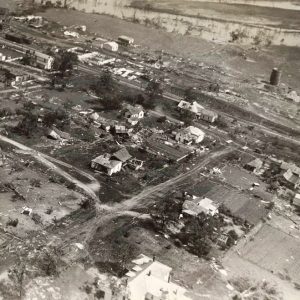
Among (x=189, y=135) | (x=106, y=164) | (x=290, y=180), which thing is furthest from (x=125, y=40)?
(x=290, y=180)

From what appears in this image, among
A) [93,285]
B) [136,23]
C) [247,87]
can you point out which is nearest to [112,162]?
[93,285]

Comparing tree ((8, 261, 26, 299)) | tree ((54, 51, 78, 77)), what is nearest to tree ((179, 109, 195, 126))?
tree ((54, 51, 78, 77))

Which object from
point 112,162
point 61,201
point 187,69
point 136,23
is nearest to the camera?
point 61,201

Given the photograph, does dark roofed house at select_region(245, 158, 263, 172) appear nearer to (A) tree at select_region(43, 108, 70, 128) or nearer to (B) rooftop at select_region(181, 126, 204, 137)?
(B) rooftop at select_region(181, 126, 204, 137)

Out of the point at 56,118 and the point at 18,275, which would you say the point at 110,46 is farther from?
the point at 18,275

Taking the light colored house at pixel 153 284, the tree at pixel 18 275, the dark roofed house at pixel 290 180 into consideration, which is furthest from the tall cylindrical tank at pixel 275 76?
the tree at pixel 18 275

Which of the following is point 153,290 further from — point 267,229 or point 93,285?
point 267,229

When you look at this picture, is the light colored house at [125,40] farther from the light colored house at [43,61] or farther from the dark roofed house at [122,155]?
the dark roofed house at [122,155]
